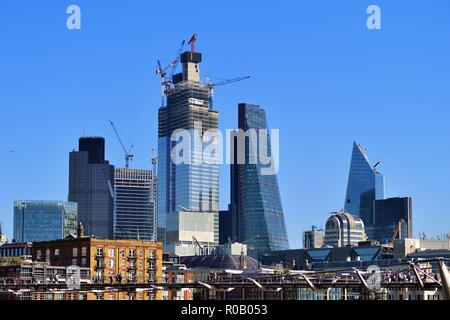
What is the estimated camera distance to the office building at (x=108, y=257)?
99863mm

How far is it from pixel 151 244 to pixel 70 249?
11.2 meters

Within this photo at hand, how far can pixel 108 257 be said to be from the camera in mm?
101875

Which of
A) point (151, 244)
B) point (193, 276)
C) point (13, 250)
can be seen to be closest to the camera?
point (151, 244)

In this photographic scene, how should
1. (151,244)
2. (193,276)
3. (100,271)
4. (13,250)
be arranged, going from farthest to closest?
(193,276)
(13,250)
(151,244)
(100,271)

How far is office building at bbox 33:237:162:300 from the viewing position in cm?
9986
